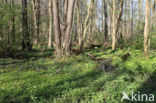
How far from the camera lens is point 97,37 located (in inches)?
1179

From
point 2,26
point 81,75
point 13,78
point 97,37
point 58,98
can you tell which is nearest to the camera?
point 58,98

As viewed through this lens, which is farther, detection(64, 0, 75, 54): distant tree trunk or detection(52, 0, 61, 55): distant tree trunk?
detection(64, 0, 75, 54): distant tree trunk

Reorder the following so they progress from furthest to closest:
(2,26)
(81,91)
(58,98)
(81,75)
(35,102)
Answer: (2,26) < (81,75) < (81,91) < (58,98) < (35,102)

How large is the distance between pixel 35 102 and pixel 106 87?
7.41 ft

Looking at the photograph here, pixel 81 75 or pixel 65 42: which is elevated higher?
pixel 65 42

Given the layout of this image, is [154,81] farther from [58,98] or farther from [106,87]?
[58,98]

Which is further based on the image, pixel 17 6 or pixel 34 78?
pixel 17 6

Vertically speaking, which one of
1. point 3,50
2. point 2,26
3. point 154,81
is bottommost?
point 154,81

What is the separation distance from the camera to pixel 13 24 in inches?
453

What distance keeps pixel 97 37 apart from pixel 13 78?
24594 millimetres

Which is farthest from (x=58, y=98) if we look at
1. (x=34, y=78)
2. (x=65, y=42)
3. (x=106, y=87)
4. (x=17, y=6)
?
(x=17, y=6)

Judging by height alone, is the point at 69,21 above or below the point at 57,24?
Answer: above

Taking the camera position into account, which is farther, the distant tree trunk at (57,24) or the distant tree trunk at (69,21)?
the distant tree trunk at (69,21)

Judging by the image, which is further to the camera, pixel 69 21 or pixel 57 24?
pixel 69 21
